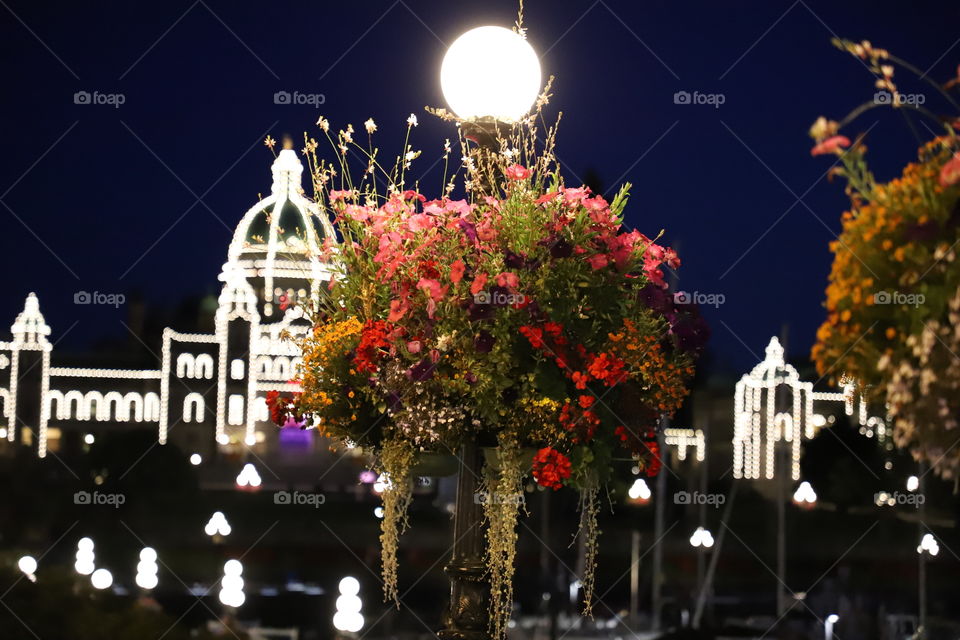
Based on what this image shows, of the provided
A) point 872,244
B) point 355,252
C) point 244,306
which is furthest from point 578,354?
point 244,306

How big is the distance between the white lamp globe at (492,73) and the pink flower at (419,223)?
0.72 meters

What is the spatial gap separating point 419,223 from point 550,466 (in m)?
1.22

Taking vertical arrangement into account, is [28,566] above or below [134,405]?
below

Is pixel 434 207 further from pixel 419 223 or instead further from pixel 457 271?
pixel 457 271

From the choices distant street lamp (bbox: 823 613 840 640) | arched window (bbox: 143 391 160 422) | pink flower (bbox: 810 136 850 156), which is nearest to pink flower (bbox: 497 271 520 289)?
pink flower (bbox: 810 136 850 156)

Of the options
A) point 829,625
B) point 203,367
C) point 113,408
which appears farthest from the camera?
point 113,408

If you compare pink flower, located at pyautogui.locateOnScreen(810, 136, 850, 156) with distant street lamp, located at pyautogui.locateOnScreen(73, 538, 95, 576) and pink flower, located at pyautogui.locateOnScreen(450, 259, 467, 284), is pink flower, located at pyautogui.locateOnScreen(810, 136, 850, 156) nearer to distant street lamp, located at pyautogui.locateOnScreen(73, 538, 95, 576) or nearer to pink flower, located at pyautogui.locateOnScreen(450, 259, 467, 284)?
pink flower, located at pyautogui.locateOnScreen(450, 259, 467, 284)

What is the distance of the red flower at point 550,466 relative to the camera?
202 inches

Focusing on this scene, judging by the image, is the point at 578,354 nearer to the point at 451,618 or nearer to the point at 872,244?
the point at 451,618

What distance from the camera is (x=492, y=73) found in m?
5.85

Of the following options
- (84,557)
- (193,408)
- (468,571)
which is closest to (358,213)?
(468,571)

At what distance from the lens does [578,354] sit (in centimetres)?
522

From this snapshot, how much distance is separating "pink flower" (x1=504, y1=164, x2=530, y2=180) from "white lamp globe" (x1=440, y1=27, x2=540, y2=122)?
0.63m

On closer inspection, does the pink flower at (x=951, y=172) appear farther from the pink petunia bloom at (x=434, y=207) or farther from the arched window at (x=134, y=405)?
the arched window at (x=134, y=405)
